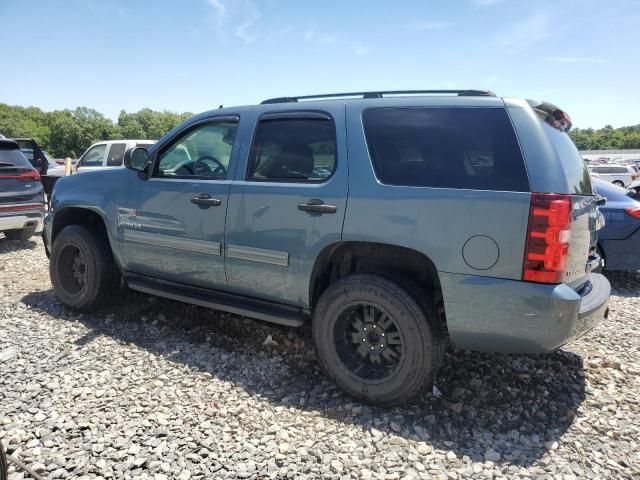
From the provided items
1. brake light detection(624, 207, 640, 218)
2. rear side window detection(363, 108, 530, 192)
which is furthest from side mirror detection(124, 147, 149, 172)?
brake light detection(624, 207, 640, 218)

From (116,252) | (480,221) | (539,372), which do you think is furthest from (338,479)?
(116,252)

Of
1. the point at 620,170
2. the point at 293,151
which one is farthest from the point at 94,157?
the point at 620,170

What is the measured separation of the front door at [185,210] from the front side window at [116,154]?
8.54m

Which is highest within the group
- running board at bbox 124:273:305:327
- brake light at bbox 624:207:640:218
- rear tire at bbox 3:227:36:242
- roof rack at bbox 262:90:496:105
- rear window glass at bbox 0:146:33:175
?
roof rack at bbox 262:90:496:105

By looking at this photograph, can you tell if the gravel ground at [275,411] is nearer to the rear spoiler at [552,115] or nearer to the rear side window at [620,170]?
the rear spoiler at [552,115]

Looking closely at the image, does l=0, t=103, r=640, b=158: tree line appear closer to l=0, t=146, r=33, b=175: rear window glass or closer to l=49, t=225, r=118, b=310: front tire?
l=0, t=146, r=33, b=175: rear window glass

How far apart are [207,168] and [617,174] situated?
27473 millimetres

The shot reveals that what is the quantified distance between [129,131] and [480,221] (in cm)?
11567

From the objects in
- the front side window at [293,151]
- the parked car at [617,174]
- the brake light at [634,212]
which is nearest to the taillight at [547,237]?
the front side window at [293,151]

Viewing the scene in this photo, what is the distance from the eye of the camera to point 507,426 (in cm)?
276

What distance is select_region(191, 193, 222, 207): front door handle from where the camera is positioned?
3.47 m

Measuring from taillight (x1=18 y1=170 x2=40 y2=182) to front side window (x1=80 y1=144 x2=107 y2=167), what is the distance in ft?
14.5

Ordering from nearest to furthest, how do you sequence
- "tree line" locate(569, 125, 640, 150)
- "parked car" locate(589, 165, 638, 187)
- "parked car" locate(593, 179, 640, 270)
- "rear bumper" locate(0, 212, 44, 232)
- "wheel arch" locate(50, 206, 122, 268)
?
"wheel arch" locate(50, 206, 122, 268) < "parked car" locate(593, 179, 640, 270) < "rear bumper" locate(0, 212, 44, 232) < "parked car" locate(589, 165, 638, 187) < "tree line" locate(569, 125, 640, 150)

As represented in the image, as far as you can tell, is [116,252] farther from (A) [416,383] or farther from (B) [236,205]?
(A) [416,383]
